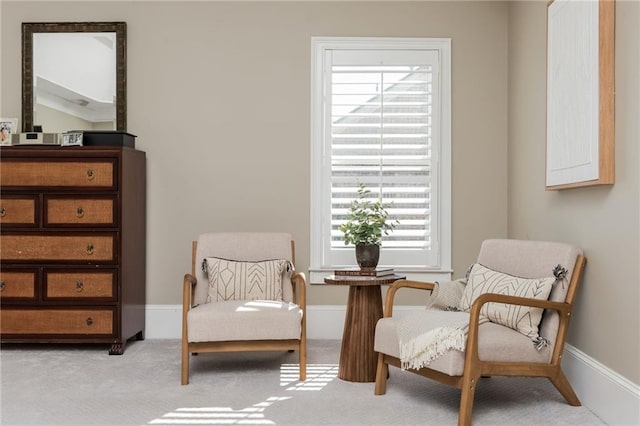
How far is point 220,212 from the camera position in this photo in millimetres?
5230

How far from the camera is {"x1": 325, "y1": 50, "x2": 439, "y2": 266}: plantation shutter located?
204 inches

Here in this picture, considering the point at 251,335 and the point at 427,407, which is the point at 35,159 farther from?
the point at 427,407

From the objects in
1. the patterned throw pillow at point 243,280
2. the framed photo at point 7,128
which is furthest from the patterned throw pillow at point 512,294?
the framed photo at point 7,128

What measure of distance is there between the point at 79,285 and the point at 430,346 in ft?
8.87

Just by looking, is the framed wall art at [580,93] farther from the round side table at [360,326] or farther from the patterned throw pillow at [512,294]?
the round side table at [360,326]

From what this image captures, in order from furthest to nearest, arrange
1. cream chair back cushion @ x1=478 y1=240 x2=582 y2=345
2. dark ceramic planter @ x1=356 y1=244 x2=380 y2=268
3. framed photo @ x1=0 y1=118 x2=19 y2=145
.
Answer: framed photo @ x1=0 y1=118 x2=19 y2=145 → dark ceramic planter @ x1=356 y1=244 x2=380 y2=268 → cream chair back cushion @ x1=478 y1=240 x2=582 y2=345

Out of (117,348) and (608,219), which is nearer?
(608,219)

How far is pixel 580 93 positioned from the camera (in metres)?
3.51

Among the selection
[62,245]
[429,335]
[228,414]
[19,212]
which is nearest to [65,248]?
[62,245]

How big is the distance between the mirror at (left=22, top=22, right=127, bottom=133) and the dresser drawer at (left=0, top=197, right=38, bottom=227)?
0.78 metres

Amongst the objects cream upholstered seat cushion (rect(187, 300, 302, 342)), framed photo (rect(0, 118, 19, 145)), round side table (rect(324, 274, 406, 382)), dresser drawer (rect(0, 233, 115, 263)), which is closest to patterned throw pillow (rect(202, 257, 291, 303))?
cream upholstered seat cushion (rect(187, 300, 302, 342))

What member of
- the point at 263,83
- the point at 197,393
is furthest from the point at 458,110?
the point at 197,393

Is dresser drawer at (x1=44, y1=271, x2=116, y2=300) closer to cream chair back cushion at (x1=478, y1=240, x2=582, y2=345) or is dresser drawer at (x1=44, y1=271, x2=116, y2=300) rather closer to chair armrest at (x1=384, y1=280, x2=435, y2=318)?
chair armrest at (x1=384, y1=280, x2=435, y2=318)

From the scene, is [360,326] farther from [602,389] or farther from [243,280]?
[602,389]
